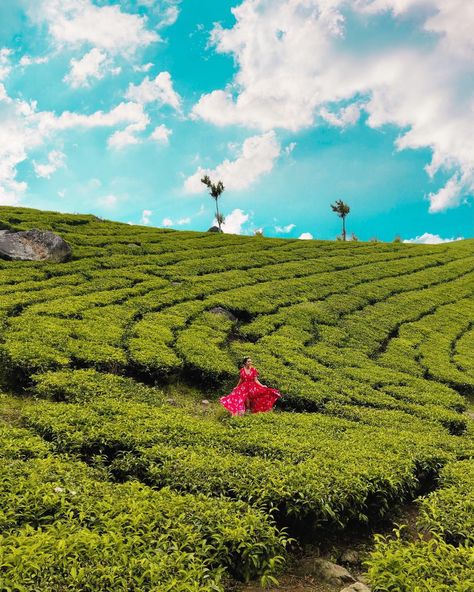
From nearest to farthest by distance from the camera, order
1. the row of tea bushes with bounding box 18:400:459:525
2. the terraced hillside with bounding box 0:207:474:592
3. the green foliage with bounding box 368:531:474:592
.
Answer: the green foliage with bounding box 368:531:474:592 → the terraced hillside with bounding box 0:207:474:592 → the row of tea bushes with bounding box 18:400:459:525

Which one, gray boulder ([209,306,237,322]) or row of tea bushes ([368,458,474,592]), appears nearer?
row of tea bushes ([368,458,474,592])

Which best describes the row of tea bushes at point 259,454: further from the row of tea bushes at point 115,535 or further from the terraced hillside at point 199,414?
the row of tea bushes at point 115,535

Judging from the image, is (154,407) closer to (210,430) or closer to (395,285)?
(210,430)

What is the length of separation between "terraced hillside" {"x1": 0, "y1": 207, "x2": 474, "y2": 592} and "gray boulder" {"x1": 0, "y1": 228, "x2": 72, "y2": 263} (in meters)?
0.97

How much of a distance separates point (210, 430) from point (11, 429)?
154 inches

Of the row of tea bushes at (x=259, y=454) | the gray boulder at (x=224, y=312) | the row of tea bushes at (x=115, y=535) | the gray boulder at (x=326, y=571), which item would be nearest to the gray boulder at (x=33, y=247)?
the gray boulder at (x=224, y=312)

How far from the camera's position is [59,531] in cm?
568

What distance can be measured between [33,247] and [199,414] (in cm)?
1661

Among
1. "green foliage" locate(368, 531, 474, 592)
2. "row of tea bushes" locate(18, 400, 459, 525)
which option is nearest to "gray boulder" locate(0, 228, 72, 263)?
"row of tea bushes" locate(18, 400, 459, 525)

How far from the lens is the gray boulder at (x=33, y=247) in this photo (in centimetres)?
2388

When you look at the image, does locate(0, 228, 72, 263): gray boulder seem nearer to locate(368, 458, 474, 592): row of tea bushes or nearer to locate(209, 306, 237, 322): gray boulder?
locate(209, 306, 237, 322): gray boulder

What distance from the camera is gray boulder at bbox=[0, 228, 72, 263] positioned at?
23.9m

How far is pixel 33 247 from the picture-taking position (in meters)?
24.7

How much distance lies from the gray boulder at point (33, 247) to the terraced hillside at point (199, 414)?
38.2 inches
